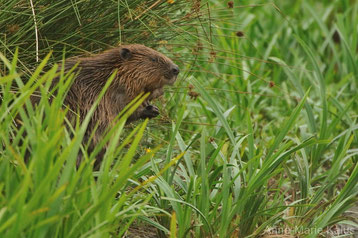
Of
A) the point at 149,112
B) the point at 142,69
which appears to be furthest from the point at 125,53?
the point at 149,112

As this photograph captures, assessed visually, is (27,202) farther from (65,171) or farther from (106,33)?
(106,33)

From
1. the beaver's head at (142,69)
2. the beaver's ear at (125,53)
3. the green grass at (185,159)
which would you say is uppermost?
the beaver's ear at (125,53)

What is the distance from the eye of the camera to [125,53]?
4043 mm

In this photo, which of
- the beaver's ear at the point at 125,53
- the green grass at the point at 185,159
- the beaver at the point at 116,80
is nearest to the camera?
the green grass at the point at 185,159

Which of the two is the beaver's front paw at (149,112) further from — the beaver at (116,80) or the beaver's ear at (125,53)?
the beaver's ear at (125,53)

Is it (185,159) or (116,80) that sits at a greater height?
(116,80)

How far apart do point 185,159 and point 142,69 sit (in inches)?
19.7

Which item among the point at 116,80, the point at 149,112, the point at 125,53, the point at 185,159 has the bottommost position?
the point at 185,159

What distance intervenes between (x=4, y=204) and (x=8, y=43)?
1336mm

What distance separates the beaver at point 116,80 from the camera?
Answer: 3.88 metres

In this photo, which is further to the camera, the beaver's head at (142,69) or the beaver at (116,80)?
the beaver's head at (142,69)

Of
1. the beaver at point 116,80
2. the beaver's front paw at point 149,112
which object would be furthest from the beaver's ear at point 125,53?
the beaver's front paw at point 149,112

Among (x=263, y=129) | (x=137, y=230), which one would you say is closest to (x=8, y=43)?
(x=137, y=230)

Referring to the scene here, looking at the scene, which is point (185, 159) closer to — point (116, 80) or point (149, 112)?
point (149, 112)
